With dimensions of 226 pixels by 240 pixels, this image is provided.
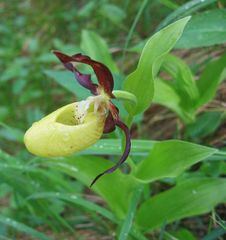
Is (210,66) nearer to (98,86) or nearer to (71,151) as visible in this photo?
(98,86)

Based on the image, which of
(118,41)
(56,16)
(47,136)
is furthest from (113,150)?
(56,16)

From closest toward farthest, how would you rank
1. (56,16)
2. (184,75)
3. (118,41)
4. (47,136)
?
(47,136) → (184,75) → (118,41) → (56,16)

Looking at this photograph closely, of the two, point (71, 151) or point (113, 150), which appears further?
point (113, 150)

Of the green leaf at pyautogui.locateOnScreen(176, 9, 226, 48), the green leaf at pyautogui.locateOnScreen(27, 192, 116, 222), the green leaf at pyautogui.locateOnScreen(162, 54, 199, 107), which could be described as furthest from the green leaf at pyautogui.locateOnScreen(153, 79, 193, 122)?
the green leaf at pyautogui.locateOnScreen(27, 192, 116, 222)

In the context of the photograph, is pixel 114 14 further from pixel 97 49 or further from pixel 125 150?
pixel 125 150

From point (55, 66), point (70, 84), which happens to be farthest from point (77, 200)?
point (55, 66)
